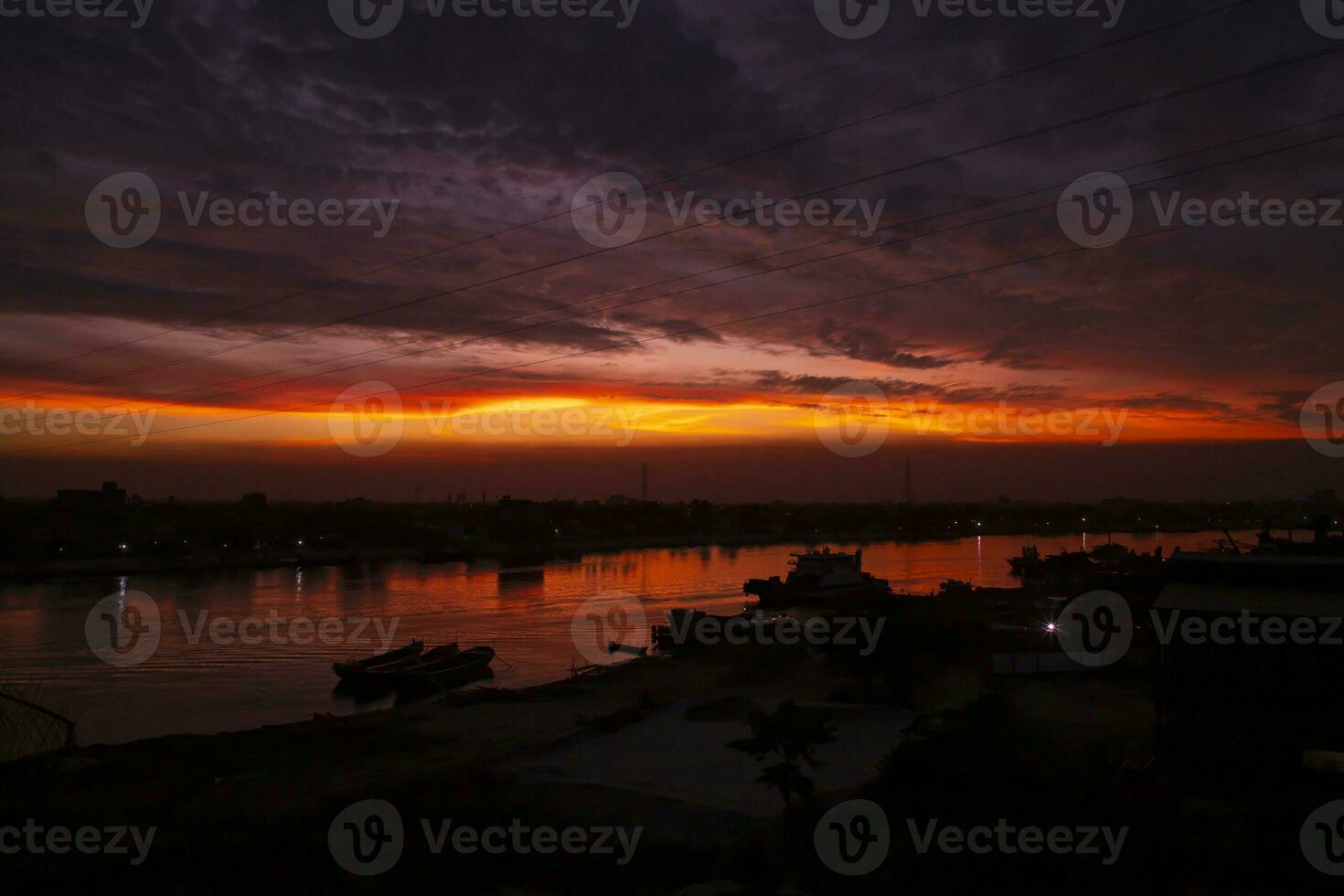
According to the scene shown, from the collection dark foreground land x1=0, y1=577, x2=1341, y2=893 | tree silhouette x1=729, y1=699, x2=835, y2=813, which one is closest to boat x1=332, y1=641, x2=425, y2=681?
dark foreground land x1=0, y1=577, x2=1341, y2=893

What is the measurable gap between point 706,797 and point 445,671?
14953mm

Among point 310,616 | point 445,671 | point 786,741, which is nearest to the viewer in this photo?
point 786,741

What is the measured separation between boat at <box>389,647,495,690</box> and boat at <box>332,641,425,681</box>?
2.03 feet

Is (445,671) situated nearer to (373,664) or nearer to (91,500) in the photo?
(373,664)

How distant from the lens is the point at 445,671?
22125mm

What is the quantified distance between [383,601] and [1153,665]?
→ 1459 inches

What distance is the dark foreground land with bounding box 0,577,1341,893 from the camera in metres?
6.36

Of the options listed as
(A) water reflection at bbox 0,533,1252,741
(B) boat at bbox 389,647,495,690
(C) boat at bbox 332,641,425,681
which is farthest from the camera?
(B) boat at bbox 389,647,495,690

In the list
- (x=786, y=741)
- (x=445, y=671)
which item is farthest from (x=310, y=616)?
(x=786, y=741)

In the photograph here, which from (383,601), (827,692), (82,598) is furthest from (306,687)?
(82,598)

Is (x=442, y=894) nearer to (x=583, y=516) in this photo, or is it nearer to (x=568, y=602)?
(x=568, y=602)

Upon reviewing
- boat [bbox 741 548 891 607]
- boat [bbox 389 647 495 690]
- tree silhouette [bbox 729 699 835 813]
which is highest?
tree silhouette [bbox 729 699 835 813]

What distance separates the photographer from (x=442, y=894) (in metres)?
7.18

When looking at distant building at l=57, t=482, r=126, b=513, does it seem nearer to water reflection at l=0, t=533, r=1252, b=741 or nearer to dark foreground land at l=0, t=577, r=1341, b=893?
water reflection at l=0, t=533, r=1252, b=741
